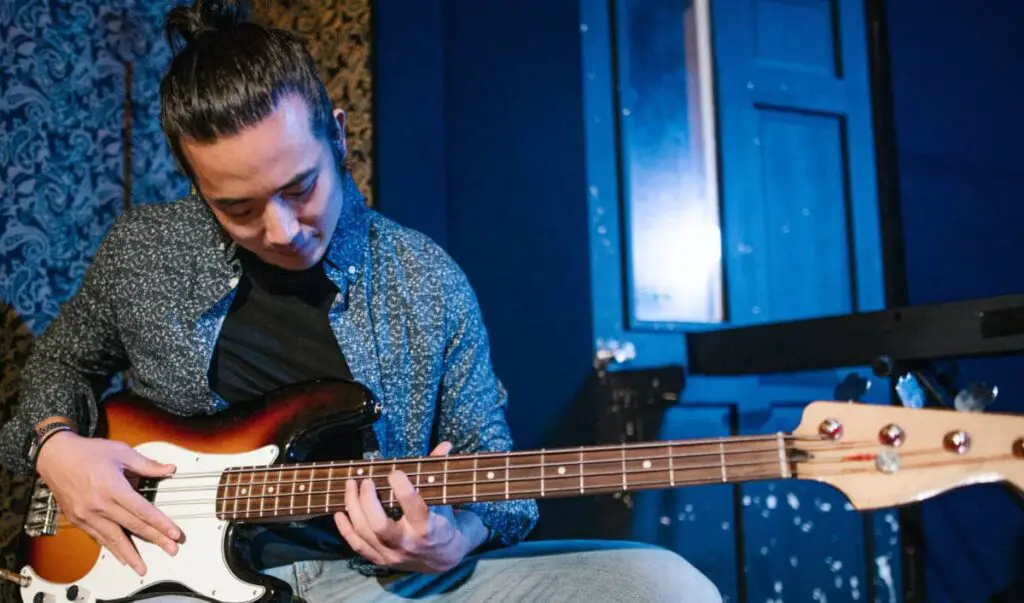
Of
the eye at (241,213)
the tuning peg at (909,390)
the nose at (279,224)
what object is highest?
the eye at (241,213)

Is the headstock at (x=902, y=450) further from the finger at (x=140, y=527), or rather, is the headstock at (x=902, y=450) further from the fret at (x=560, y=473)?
the finger at (x=140, y=527)

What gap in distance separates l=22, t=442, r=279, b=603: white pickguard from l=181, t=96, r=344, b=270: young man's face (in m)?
0.30

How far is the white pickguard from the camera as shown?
1322 millimetres

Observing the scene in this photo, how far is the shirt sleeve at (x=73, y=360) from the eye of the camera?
5.16 feet

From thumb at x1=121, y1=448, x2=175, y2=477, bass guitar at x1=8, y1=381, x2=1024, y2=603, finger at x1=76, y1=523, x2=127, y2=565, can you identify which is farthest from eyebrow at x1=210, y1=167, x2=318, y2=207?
finger at x1=76, y1=523, x2=127, y2=565

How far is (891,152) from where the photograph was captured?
2.89m

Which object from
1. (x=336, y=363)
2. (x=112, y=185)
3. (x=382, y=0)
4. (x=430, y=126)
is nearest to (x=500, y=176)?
(x=430, y=126)

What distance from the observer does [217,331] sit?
1553mm

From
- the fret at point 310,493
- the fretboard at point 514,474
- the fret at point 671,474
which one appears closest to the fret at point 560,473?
the fretboard at point 514,474

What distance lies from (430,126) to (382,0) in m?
0.34

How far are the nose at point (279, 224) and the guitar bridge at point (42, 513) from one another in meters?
0.51

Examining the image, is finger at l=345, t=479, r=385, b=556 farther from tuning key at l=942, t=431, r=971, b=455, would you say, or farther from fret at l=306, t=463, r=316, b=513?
tuning key at l=942, t=431, r=971, b=455

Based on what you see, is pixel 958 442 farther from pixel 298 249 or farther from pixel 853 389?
pixel 298 249

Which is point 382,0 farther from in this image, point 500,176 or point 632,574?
point 632,574
